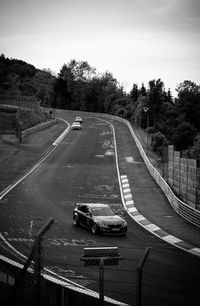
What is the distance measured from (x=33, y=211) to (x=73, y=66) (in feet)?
482

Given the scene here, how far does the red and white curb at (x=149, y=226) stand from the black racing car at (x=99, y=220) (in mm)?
2046

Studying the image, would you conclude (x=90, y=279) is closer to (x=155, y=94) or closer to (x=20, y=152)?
(x=20, y=152)

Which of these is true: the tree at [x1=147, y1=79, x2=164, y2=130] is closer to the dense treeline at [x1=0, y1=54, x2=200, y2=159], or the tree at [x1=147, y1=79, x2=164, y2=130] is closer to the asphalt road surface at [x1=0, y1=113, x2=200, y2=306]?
the dense treeline at [x1=0, y1=54, x2=200, y2=159]

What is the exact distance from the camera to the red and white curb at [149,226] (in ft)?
65.3

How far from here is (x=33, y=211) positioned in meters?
26.8

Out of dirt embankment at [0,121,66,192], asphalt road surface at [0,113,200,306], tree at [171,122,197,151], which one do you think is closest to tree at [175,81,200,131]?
tree at [171,122,197,151]

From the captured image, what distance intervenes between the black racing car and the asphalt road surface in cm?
39

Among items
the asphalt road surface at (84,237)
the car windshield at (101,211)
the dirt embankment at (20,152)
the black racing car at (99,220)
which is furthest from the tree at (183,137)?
the black racing car at (99,220)

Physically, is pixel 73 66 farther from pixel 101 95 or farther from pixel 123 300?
pixel 123 300

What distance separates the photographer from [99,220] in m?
21.9

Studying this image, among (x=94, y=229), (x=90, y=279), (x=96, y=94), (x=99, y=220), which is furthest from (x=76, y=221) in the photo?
(x=96, y=94)

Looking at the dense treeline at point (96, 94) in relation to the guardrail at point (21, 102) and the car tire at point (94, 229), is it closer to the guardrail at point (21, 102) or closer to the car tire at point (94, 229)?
the guardrail at point (21, 102)

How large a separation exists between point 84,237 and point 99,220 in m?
1.32

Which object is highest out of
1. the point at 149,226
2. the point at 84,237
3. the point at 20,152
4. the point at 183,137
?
the point at 183,137
